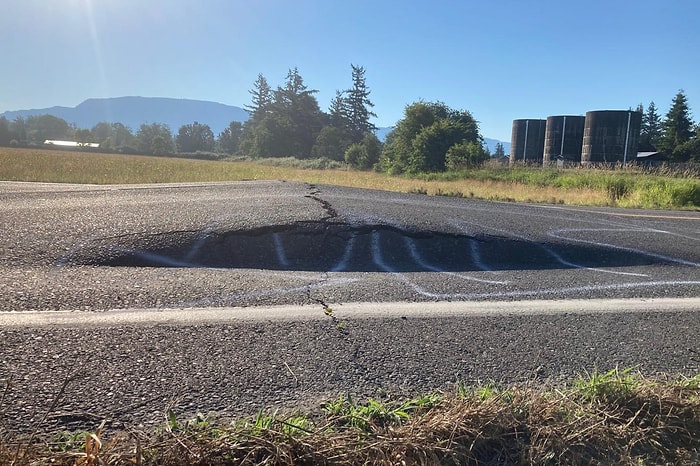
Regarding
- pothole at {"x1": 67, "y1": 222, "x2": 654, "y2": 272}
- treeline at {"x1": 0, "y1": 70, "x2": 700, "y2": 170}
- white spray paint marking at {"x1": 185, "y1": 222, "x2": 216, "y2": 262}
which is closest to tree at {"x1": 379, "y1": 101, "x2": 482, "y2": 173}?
treeline at {"x1": 0, "y1": 70, "x2": 700, "y2": 170}

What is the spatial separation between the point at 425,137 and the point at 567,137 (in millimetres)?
11897

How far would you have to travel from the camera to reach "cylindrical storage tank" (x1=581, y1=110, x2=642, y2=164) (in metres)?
29.9

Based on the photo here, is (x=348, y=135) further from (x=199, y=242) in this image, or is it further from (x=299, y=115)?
(x=199, y=242)

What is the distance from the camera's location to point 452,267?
217 inches

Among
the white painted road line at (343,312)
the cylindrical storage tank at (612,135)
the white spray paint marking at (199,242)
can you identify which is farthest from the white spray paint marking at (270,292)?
the cylindrical storage tank at (612,135)

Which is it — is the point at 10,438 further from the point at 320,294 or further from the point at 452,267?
the point at 452,267

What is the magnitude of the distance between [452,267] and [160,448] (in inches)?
168

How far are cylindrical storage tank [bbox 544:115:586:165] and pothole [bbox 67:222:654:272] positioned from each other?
29.9 metres

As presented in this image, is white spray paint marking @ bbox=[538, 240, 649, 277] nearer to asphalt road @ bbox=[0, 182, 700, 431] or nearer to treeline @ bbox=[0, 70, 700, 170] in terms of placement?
asphalt road @ bbox=[0, 182, 700, 431]

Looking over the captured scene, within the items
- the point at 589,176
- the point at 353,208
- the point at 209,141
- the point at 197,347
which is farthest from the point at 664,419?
the point at 209,141

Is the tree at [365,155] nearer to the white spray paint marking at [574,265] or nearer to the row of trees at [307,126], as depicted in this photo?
the row of trees at [307,126]

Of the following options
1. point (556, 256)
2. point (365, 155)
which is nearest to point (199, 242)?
point (556, 256)

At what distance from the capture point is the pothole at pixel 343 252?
520 centimetres

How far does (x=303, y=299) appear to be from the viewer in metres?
3.92
